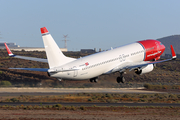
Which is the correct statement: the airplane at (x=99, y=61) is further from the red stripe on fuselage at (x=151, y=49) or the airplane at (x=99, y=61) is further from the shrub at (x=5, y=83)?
the shrub at (x=5, y=83)

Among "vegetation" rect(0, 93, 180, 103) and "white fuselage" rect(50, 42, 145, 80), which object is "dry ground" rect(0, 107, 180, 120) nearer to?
"white fuselage" rect(50, 42, 145, 80)

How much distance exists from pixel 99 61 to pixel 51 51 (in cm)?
941

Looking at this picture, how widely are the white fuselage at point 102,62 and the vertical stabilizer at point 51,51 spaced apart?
0.80 meters

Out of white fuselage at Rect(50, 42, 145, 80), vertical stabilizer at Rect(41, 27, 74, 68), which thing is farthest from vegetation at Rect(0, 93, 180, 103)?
vertical stabilizer at Rect(41, 27, 74, 68)

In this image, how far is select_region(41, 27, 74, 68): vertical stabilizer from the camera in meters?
44.0

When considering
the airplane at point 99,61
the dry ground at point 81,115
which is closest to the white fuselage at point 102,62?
the airplane at point 99,61

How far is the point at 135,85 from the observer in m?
98.2

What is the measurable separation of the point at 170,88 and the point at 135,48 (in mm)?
44030

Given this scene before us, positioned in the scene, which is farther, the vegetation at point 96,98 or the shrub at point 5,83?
the shrub at point 5,83

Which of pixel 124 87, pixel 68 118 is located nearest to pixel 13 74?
pixel 124 87

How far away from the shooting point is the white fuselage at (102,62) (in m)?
48.4

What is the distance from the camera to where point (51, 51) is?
45.4m

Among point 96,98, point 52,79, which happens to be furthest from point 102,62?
point 52,79

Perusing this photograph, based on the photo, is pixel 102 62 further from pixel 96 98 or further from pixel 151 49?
pixel 96 98
